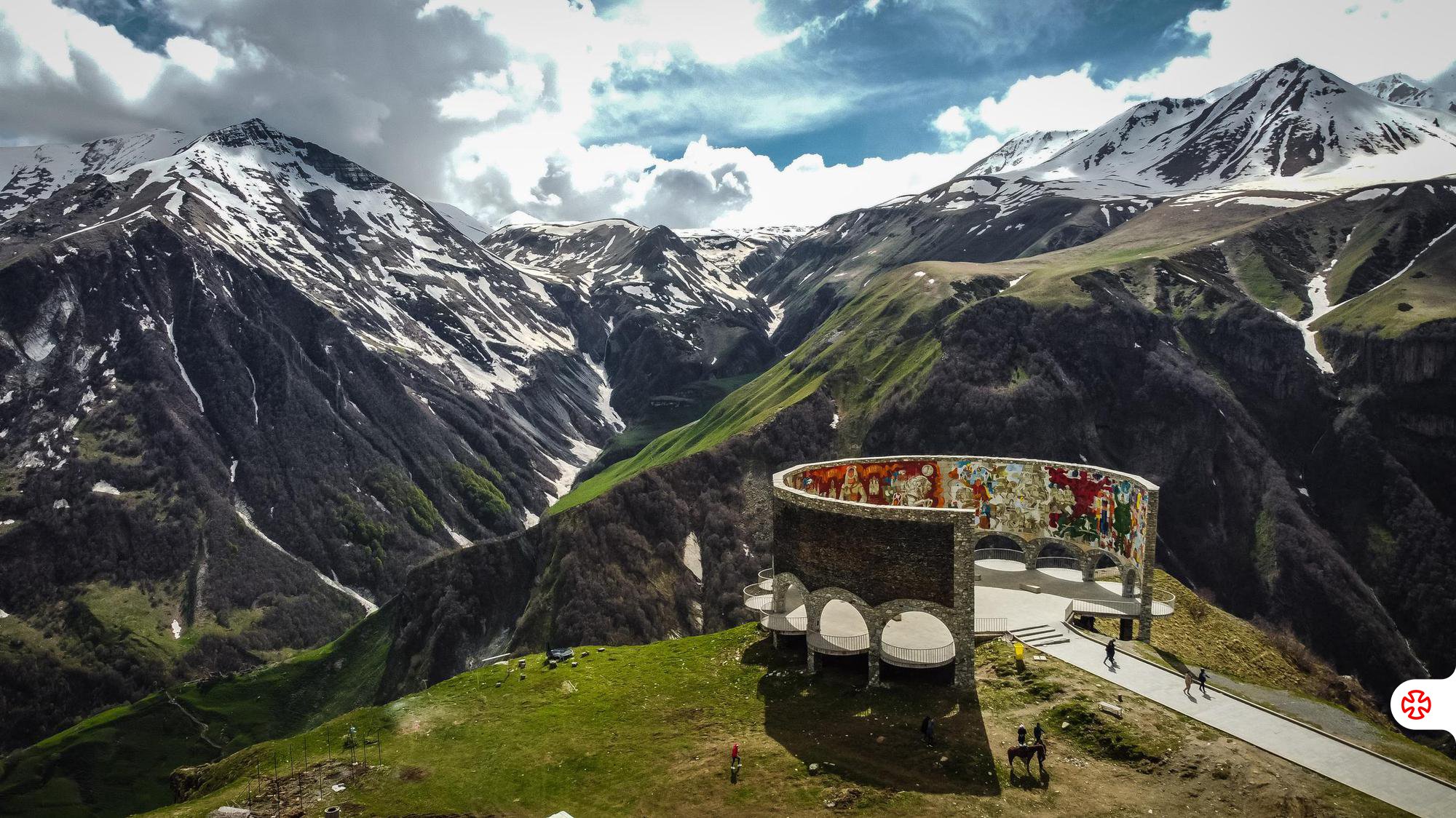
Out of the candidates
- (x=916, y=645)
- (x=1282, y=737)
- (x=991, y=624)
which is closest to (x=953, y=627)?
(x=916, y=645)

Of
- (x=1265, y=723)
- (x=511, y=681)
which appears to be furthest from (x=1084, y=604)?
(x=511, y=681)

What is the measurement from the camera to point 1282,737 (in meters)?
33.1

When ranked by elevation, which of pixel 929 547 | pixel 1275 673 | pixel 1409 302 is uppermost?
pixel 1409 302

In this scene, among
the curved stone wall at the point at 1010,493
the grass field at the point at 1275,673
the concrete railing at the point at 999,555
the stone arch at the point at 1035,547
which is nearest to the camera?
the grass field at the point at 1275,673

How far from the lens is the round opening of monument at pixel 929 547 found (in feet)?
131

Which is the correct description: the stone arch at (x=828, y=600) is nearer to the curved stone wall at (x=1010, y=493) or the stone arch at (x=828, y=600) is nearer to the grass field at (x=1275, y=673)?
the curved stone wall at (x=1010, y=493)

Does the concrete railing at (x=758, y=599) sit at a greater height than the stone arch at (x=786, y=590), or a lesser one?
lesser

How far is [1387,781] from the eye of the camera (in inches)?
1159

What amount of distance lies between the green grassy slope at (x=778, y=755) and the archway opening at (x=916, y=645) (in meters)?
1.59

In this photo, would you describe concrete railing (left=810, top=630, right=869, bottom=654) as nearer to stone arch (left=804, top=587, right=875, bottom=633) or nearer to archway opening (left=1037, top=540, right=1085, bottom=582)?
stone arch (left=804, top=587, right=875, bottom=633)

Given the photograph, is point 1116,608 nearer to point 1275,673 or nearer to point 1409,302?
point 1275,673

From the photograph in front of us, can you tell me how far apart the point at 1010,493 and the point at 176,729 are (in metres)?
150

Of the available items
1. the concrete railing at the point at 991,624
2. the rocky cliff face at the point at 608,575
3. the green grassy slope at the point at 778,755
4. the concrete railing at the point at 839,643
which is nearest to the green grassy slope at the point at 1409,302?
the rocky cliff face at the point at 608,575

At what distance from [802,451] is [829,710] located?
12589 cm
